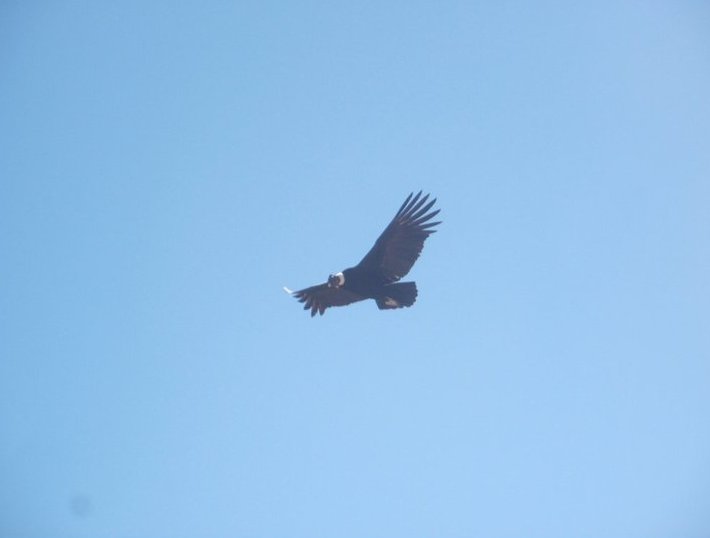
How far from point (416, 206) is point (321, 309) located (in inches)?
141

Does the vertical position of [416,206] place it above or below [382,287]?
above

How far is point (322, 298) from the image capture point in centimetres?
1956

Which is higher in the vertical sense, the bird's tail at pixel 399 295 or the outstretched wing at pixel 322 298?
the outstretched wing at pixel 322 298

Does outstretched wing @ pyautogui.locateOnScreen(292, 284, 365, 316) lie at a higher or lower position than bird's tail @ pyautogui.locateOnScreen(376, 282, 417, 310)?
higher

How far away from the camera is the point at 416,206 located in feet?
60.8

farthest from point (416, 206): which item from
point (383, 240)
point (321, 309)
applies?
point (321, 309)

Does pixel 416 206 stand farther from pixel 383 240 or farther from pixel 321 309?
pixel 321 309

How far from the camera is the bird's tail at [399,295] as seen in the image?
1833 centimetres

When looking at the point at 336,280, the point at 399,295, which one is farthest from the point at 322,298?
the point at 399,295

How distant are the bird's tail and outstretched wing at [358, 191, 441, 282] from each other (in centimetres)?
52

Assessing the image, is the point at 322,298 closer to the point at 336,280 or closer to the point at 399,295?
the point at 336,280

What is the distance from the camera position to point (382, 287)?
18.7m

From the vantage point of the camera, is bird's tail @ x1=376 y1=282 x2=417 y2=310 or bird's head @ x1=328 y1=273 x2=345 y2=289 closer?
bird's tail @ x1=376 y1=282 x2=417 y2=310

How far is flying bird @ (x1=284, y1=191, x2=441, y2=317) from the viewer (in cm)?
1850
